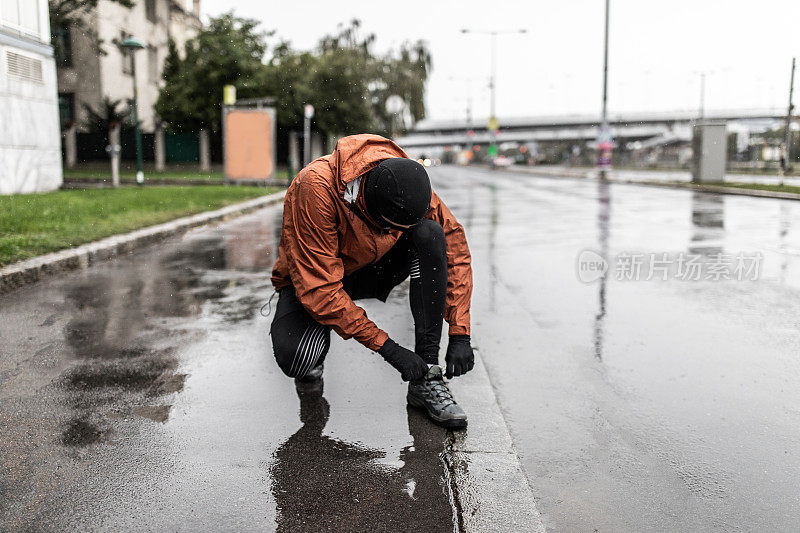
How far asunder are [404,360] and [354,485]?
58cm

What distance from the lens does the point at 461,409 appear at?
333 cm

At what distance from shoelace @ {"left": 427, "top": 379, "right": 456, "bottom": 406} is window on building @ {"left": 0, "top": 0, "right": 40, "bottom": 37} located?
55.9ft

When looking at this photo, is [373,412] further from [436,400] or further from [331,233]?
[331,233]

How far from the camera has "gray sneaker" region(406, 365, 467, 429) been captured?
326cm

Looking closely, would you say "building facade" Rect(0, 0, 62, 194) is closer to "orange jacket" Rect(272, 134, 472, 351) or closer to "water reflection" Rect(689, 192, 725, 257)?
"water reflection" Rect(689, 192, 725, 257)

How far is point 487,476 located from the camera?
9.18 feet

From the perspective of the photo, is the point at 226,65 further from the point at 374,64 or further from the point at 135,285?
the point at 135,285

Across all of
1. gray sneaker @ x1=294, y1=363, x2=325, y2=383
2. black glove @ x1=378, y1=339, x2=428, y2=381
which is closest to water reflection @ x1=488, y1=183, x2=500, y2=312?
gray sneaker @ x1=294, y1=363, x2=325, y2=383

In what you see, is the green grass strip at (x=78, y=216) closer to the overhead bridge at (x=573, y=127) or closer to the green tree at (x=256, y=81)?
the green tree at (x=256, y=81)

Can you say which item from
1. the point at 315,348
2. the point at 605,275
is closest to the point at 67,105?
the point at 605,275

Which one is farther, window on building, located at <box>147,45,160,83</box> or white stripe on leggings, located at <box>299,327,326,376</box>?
window on building, located at <box>147,45,160,83</box>

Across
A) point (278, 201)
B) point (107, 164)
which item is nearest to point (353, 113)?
point (107, 164)

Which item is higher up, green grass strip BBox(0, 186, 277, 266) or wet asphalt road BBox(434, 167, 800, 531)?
green grass strip BBox(0, 186, 277, 266)

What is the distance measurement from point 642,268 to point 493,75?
187 feet
